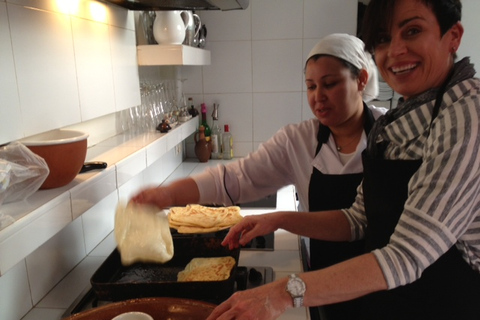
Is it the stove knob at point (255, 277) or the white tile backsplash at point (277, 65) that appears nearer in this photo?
the stove knob at point (255, 277)

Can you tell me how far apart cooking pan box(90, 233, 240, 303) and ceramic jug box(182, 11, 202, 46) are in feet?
4.09

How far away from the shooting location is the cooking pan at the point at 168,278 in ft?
3.59

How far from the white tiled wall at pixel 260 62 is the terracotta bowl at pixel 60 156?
1858 mm

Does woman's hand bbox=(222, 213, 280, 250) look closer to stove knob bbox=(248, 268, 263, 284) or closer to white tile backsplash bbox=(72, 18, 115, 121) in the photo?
stove knob bbox=(248, 268, 263, 284)

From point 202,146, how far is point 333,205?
5.12 feet

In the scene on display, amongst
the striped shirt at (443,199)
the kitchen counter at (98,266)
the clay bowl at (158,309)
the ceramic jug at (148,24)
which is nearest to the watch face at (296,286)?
the striped shirt at (443,199)

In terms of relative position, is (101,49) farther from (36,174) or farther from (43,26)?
(36,174)

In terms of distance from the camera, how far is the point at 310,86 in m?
1.41

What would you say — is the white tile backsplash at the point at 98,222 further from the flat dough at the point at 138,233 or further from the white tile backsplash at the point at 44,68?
the white tile backsplash at the point at 44,68

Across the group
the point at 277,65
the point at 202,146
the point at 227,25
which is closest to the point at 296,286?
the point at 202,146

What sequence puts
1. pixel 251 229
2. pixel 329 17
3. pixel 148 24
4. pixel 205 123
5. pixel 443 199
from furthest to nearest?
pixel 205 123 < pixel 329 17 < pixel 148 24 < pixel 251 229 < pixel 443 199

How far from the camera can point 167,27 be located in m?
2.04

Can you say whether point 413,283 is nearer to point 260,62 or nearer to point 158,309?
point 158,309

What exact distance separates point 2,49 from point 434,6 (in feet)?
3.25
